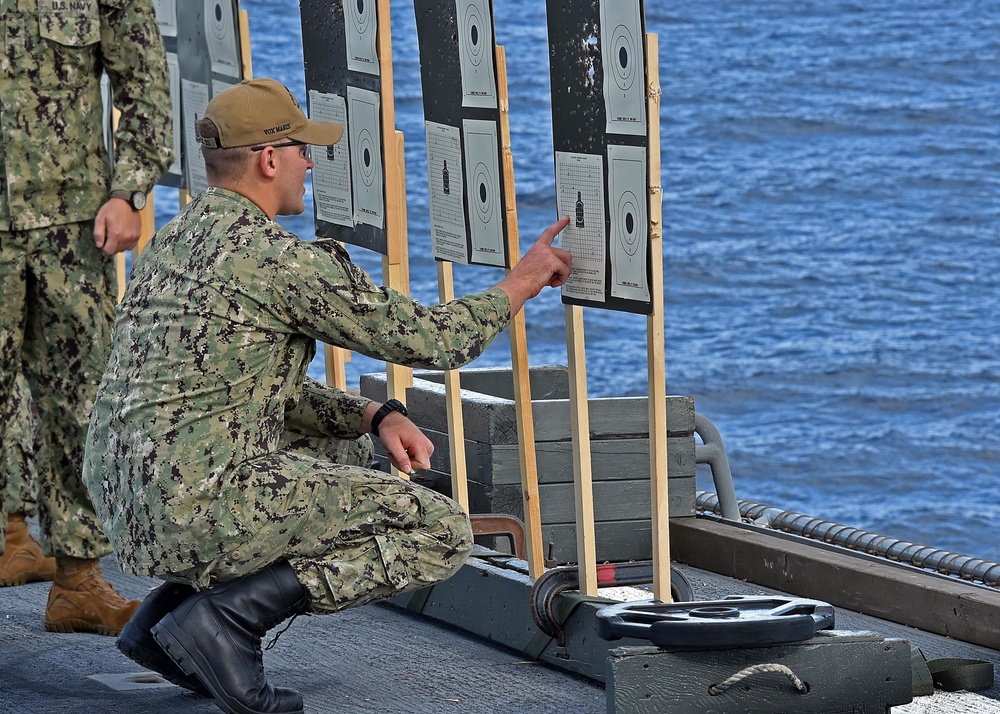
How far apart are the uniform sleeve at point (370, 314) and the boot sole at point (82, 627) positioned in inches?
41.0

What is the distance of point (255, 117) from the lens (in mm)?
2748

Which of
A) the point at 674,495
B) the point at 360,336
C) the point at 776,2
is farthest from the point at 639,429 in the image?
the point at 776,2

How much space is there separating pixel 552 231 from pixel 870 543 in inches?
57.0

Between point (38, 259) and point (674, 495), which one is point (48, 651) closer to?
point (38, 259)

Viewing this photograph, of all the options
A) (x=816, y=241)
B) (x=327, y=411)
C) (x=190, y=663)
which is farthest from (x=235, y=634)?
(x=816, y=241)

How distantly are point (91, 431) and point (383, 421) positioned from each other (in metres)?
0.52

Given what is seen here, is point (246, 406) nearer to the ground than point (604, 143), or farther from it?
nearer to the ground

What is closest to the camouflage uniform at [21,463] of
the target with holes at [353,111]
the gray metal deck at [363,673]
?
the gray metal deck at [363,673]

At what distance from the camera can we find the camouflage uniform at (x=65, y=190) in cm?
331

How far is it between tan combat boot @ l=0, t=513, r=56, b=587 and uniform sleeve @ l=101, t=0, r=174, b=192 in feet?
3.24

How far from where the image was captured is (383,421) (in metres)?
2.94

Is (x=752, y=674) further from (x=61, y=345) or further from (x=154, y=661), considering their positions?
(x=61, y=345)

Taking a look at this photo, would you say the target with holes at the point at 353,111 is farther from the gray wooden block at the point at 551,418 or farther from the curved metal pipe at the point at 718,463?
the curved metal pipe at the point at 718,463

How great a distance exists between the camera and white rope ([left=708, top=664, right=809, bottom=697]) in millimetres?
2574
